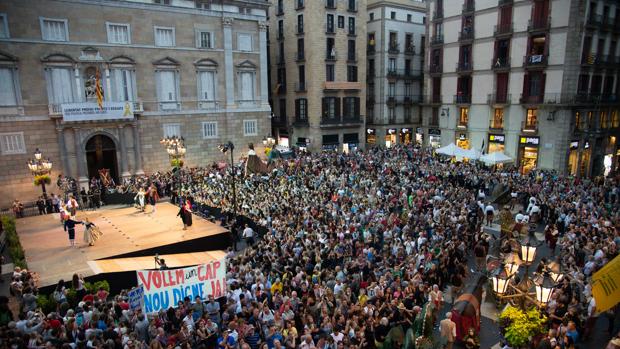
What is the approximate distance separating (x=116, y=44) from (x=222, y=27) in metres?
8.94

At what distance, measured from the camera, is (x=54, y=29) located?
29.1 m

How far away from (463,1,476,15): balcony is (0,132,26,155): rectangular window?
38436 mm

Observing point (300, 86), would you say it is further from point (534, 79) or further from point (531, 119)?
point (531, 119)

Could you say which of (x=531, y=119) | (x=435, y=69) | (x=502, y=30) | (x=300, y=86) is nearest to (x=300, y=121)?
(x=300, y=86)

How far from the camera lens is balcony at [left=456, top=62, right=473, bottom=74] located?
40000mm

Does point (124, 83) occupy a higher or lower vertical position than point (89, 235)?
higher

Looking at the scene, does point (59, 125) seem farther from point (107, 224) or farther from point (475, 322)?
point (475, 322)

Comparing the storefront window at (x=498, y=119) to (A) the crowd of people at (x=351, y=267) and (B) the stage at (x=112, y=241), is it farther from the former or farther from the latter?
(B) the stage at (x=112, y=241)

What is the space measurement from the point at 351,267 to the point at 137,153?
80.0 ft

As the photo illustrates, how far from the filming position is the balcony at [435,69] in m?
43.0

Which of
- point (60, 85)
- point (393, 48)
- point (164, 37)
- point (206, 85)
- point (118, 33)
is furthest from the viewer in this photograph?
point (393, 48)

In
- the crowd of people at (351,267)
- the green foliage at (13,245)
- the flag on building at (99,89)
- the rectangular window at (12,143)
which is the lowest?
the green foliage at (13,245)

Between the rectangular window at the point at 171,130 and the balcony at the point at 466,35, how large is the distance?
27736mm

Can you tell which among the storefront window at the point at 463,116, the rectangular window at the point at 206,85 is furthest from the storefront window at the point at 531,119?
the rectangular window at the point at 206,85
